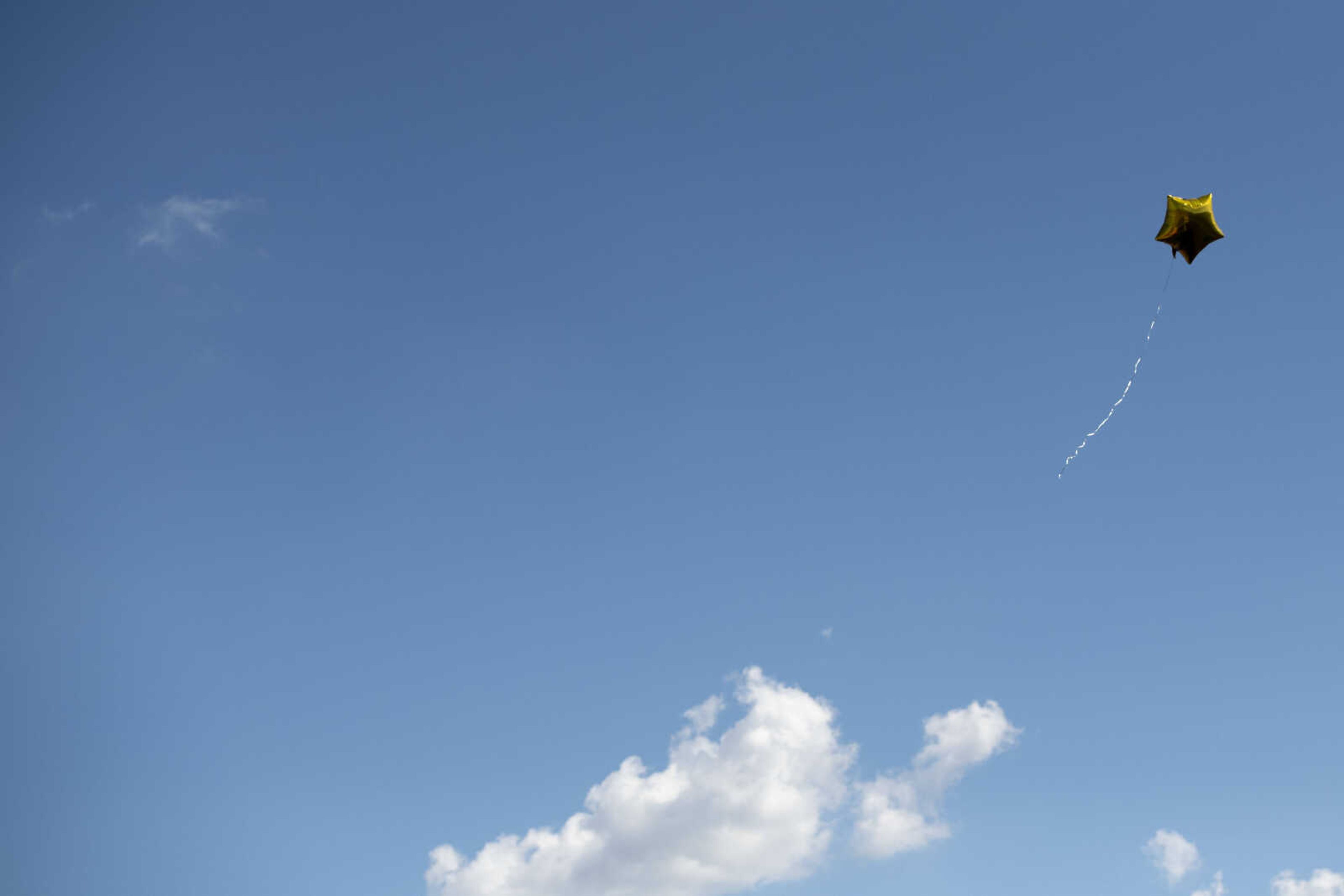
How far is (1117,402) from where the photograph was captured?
81375 millimetres

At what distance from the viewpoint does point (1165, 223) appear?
84062 millimetres

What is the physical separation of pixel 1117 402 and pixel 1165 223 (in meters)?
12.9

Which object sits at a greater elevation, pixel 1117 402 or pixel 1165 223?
pixel 1165 223
